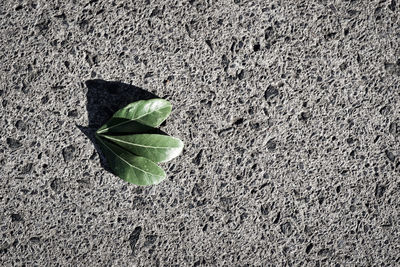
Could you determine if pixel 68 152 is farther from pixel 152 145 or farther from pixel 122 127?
pixel 152 145

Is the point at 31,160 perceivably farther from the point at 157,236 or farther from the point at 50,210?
the point at 157,236

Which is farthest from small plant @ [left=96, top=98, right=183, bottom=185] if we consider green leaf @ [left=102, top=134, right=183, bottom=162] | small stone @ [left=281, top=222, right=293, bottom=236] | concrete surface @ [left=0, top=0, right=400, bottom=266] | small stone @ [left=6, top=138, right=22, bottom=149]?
small stone @ [left=281, top=222, right=293, bottom=236]

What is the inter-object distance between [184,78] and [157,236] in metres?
0.77

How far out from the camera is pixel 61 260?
199 cm

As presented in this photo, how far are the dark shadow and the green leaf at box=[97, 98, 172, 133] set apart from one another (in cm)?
9

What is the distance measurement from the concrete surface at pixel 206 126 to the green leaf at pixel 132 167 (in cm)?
11

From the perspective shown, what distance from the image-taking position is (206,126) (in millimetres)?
1970

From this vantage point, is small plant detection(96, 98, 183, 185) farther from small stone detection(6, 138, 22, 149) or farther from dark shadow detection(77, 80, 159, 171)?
small stone detection(6, 138, 22, 149)

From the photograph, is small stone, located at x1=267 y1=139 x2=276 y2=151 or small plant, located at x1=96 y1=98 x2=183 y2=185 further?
small stone, located at x1=267 y1=139 x2=276 y2=151

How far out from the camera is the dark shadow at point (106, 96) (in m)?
1.95

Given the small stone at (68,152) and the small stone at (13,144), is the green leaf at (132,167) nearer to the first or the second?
the small stone at (68,152)

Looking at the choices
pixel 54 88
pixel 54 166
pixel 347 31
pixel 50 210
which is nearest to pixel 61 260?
pixel 50 210

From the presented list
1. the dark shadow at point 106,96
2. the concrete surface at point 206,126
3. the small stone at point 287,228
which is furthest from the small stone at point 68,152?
the small stone at point 287,228

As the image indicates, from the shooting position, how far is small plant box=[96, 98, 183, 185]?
72.9 inches
